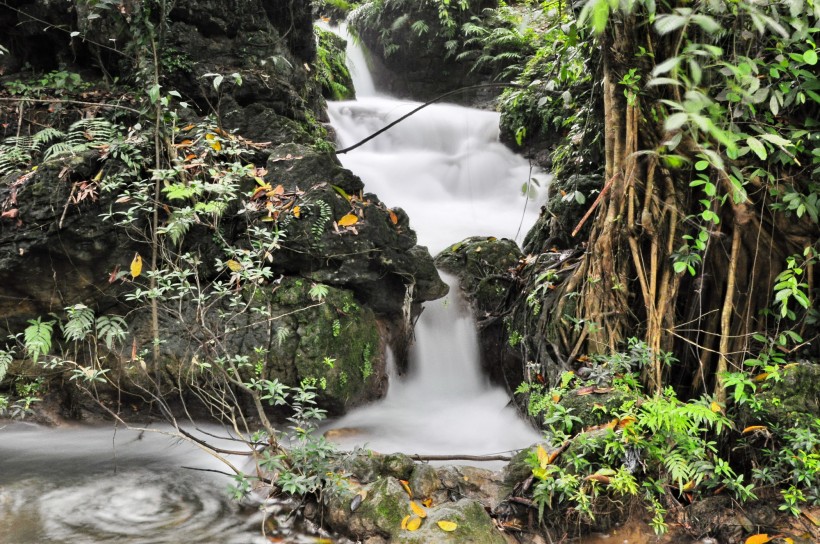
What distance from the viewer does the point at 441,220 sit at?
8.02 metres

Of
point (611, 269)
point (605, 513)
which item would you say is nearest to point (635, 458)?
point (605, 513)

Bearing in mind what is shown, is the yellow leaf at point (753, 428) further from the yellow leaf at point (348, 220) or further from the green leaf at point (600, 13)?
the yellow leaf at point (348, 220)

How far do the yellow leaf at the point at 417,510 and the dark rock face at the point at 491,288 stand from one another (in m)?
2.08

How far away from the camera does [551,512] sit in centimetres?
309

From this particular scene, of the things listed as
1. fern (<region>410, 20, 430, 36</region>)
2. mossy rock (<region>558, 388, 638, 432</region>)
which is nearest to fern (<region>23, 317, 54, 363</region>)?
mossy rock (<region>558, 388, 638, 432</region>)

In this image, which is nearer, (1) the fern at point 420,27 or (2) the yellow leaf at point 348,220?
(2) the yellow leaf at point 348,220

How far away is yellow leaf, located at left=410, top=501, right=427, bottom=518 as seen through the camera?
10.1 feet

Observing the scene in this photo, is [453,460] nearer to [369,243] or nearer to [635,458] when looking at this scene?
[635,458]

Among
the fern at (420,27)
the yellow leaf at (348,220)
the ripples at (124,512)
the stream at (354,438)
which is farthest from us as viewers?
the fern at (420,27)

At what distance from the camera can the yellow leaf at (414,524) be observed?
2.98 metres

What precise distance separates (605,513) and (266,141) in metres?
4.60

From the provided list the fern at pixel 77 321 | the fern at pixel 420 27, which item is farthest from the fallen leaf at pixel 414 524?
the fern at pixel 420 27

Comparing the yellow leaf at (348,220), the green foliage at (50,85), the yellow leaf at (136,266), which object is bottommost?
the yellow leaf at (136,266)

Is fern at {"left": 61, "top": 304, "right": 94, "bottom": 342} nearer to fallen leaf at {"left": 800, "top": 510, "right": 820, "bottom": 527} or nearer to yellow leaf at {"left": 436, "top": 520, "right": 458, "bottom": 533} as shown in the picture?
yellow leaf at {"left": 436, "top": 520, "right": 458, "bottom": 533}
